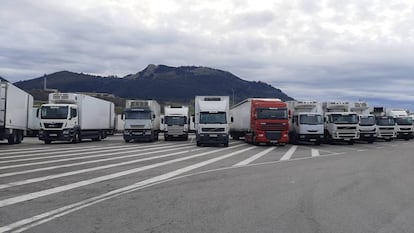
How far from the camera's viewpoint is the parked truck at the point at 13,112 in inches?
1163

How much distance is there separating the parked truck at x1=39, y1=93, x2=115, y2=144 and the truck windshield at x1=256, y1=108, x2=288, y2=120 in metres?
12.8

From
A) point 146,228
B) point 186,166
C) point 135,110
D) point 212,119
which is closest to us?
point 146,228

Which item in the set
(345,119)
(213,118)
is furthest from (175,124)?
(345,119)

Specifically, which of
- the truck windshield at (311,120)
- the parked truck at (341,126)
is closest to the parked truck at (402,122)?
the parked truck at (341,126)

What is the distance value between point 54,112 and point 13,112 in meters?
2.70

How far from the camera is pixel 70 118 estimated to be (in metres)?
32.8

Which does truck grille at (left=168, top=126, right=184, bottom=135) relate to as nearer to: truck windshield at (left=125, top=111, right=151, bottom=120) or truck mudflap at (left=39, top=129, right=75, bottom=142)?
truck windshield at (left=125, top=111, right=151, bottom=120)

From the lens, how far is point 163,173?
14766 millimetres

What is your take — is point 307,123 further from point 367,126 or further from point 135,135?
point 135,135

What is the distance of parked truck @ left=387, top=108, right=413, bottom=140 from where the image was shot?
45.4 metres

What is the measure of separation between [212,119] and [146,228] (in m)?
24.6

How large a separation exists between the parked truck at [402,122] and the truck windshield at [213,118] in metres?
21.2

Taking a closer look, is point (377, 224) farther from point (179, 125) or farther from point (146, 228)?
point (179, 125)

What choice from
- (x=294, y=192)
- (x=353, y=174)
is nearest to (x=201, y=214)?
(x=294, y=192)
